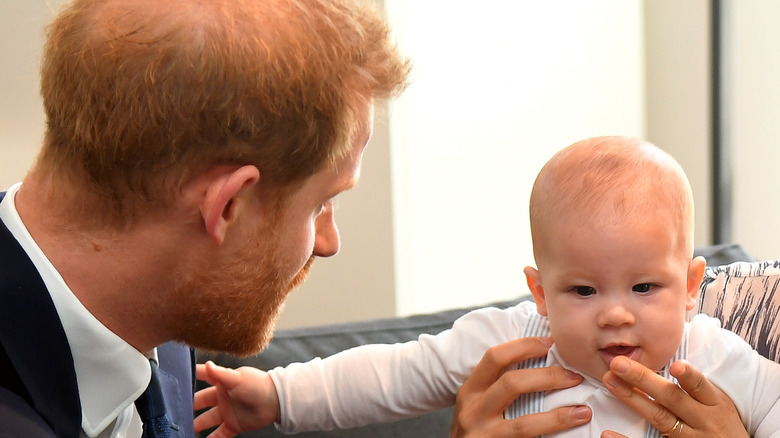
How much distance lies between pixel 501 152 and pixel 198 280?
7.92 ft

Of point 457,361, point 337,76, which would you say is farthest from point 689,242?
point 337,76

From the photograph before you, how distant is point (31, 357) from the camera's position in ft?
4.30

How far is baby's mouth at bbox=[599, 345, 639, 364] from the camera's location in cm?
147

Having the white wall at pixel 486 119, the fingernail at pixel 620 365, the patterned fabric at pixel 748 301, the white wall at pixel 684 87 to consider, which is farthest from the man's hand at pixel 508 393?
the white wall at pixel 684 87

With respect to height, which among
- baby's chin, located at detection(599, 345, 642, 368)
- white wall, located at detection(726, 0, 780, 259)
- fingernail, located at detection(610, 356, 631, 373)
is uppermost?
fingernail, located at detection(610, 356, 631, 373)

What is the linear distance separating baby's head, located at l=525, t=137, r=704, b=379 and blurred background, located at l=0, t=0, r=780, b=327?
1.56 m

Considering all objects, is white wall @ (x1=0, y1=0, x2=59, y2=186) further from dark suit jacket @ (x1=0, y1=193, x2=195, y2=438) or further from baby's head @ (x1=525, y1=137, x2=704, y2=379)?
baby's head @ (x1=525, y1=137, x2=704, y2=379)

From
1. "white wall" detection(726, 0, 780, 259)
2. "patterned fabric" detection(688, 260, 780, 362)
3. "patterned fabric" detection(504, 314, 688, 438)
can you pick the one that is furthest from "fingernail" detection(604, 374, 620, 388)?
"white wall" detection(726, 0, 780, 259)

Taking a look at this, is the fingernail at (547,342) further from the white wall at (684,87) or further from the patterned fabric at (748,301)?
the white wall at (684,87)

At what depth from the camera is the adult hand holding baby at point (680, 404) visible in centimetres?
143

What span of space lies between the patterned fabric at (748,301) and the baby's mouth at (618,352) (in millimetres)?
265

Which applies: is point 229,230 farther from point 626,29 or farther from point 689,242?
point 626,29

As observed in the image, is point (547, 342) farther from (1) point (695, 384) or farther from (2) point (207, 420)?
(2) point (207, 420)

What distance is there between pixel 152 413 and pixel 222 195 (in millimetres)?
401
